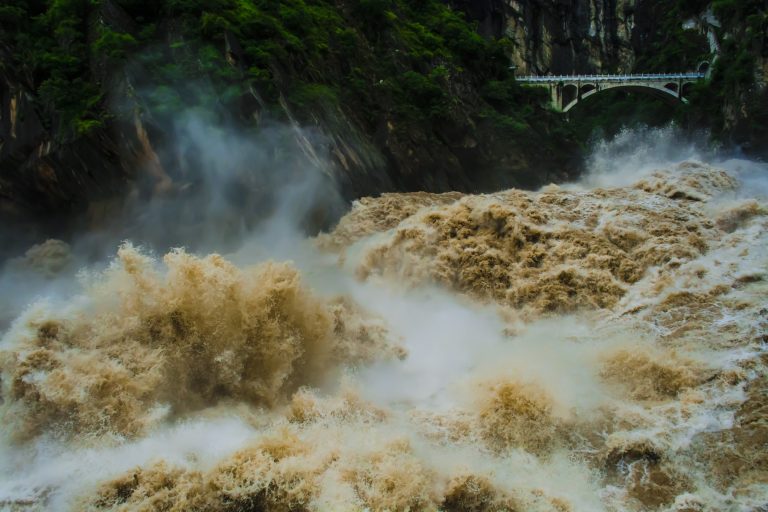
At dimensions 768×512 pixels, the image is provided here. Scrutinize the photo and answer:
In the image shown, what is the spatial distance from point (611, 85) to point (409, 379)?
3522 cm

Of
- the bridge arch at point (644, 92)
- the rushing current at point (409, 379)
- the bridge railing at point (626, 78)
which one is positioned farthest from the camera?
the bridge arch at point (644, 92)

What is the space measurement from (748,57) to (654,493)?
104 feet

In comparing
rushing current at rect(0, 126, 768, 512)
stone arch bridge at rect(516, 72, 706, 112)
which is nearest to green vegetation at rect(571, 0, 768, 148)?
stone arch bridge at rect(516, 72, 706, 112)

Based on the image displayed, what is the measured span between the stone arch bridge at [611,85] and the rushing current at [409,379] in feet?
90.7

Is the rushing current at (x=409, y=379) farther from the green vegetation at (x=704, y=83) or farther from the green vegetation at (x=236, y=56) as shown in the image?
the green vegetation at (x=704, y=83)

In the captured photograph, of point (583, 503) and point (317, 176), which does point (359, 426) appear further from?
point (317, 176)

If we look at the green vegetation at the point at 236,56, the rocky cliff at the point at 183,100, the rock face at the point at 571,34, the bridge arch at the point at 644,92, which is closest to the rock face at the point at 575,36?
the rock face at the point at 571,34

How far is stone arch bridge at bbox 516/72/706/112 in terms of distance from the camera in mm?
36969

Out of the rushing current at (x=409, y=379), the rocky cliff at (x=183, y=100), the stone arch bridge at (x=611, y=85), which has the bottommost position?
the rushing current at (x=409, y=379)

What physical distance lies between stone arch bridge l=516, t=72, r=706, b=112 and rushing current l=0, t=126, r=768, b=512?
27.7m

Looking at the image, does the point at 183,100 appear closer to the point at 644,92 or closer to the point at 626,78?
the point at 626,78

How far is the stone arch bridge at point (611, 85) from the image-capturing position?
3697 cm

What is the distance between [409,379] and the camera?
29.8 ft

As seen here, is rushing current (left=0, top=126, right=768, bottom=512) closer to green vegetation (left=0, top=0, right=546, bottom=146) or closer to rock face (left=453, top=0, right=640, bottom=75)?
green vegetation (left=0, top=0, right=546, bottom=146)
